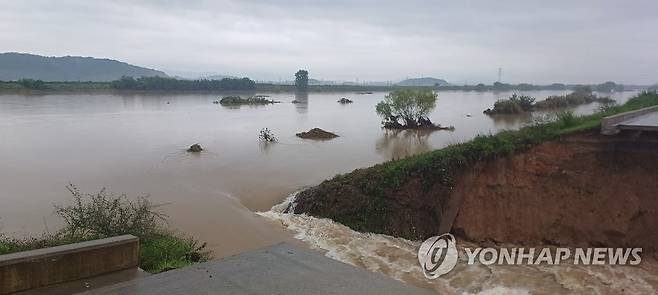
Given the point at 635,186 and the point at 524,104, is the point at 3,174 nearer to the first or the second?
the point at 635,186

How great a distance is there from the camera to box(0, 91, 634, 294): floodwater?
1476 centimetres

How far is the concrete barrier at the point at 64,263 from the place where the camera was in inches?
243

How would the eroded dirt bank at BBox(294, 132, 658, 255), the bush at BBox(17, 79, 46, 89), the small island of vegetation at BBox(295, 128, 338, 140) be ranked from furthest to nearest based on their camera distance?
the bush at BBox(17, 79, 46, 89) < the small island of vegetation at BBox(295, 128, 338, 140) < the eroded dirt bank at BBox(294, 132, 658, 255)

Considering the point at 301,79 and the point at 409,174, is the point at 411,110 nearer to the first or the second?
the point at 409,174

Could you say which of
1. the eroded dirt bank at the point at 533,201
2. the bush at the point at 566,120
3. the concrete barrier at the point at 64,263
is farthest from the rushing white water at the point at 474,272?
the bush at the point at 566,120

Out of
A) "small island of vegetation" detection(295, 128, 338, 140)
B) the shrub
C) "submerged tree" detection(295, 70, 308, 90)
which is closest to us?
"small island of vegetation" detection(295, 128, 338, 140)

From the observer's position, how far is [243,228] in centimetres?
1408

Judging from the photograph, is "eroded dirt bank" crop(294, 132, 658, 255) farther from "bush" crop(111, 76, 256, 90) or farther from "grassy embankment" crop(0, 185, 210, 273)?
"bush" crop(111, 76, 256, 90)

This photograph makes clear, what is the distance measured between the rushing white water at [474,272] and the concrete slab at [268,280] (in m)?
4.77

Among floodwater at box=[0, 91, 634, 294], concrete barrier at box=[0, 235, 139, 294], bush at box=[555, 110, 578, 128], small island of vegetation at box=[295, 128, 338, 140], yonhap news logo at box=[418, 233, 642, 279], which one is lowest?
yonhap news logo at box=[418, 233, 642, 279]

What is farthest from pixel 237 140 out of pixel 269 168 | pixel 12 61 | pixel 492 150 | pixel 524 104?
pixel 12 61

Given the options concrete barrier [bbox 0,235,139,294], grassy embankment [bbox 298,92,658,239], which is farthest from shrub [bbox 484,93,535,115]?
concrete barrier [bbox 0,235,139,294]

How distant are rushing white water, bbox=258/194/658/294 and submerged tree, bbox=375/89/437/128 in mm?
28860

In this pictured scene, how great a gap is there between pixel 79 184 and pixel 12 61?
708 feet
